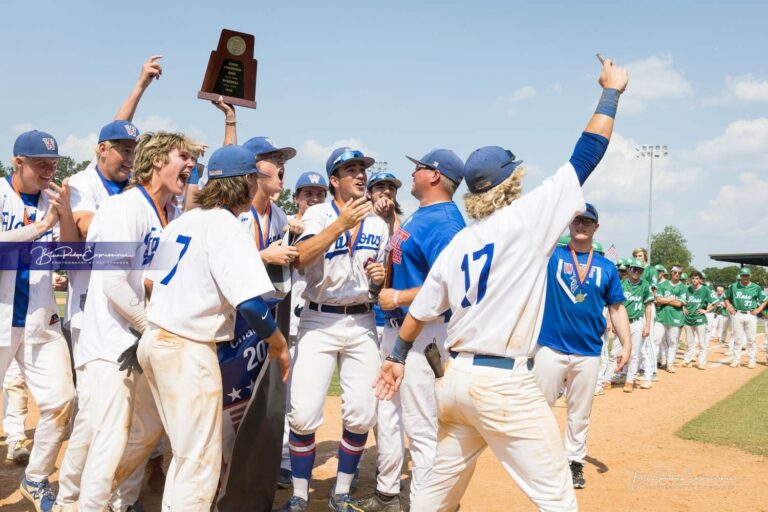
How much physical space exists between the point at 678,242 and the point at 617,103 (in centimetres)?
10030

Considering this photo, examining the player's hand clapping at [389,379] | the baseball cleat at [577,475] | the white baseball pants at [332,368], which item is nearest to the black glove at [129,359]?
the white baseball pants at [332,368]

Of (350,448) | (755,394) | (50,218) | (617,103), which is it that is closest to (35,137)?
(50,218)

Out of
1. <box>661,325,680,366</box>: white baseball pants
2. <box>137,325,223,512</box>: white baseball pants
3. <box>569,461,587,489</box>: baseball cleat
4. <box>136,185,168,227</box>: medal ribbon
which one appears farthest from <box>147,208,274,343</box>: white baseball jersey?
<box>661,325,680,366</box>: white baseball pants

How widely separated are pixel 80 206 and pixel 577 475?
515 centimetres

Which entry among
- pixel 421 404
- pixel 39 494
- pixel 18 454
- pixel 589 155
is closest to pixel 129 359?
pixel 39 494

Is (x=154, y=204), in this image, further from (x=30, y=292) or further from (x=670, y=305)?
(x=670, y=305)

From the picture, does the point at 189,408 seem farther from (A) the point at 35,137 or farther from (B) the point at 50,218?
(A) the point at 35,137

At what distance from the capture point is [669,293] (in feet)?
54.5

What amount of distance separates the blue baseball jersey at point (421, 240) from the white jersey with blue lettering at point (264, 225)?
109 cm

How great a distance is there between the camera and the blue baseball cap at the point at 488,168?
12.3ft

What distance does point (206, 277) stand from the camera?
12.2 feet

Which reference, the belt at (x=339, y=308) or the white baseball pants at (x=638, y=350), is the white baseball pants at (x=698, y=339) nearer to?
the white baseball pants at (x=638, y=350)

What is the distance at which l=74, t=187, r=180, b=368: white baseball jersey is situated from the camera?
4.21 m

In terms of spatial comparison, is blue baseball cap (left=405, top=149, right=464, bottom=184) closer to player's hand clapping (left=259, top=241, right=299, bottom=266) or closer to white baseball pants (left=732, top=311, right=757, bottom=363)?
player's hand clapping (left=259, top=241, right=299, bottom=266)
